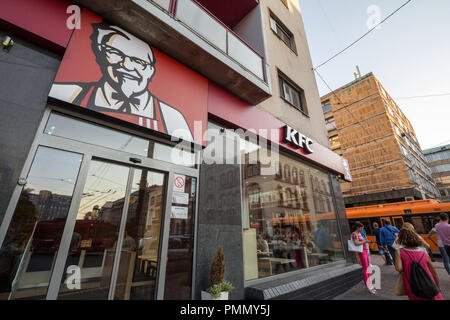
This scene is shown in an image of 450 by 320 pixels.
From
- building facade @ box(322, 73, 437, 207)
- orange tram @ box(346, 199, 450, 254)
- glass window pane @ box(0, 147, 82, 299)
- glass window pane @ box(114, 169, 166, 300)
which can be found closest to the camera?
glass window pane @ box(0, 147, 82, 299)

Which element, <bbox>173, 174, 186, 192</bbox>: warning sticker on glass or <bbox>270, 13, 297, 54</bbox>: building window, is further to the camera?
<bbox>270, 13, 297, 54</bbox>: building window

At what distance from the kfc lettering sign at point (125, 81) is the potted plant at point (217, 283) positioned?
2383 mm

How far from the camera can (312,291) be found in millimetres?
4863

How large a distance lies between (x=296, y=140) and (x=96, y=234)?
20.5 ft

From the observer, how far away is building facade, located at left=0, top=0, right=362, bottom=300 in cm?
268

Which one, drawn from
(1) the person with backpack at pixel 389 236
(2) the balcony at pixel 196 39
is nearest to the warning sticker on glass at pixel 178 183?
(2) the balcony at pixel 196 39

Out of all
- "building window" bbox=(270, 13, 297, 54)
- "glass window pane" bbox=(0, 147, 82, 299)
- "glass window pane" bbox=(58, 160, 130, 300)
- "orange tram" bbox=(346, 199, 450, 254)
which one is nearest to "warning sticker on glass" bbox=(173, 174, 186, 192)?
"glass window pane" bbox=(58, 160, 130, 300)

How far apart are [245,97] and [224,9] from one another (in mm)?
4458

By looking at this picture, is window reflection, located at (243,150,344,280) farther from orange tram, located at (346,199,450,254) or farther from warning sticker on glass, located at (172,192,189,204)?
orange tram, located at (346,199,450,254)

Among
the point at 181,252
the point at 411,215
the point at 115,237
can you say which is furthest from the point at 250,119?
the point at 411,215

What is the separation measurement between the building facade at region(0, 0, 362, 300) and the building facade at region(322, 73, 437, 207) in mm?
24419

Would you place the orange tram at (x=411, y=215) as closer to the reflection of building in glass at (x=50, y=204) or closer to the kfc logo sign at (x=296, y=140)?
the kfc logo sign at (x=296, y=140)
